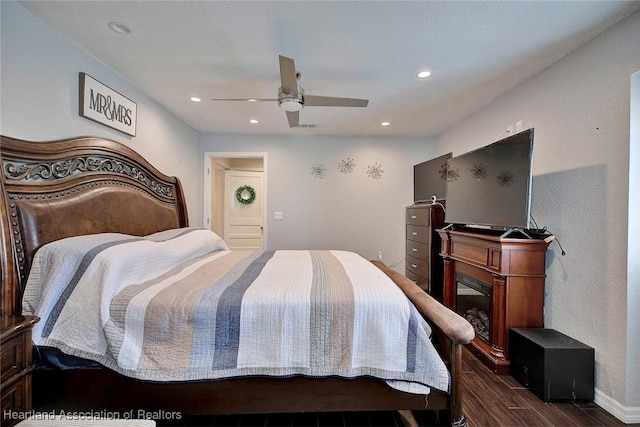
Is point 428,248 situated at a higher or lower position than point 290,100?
lower

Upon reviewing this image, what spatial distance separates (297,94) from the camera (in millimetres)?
1991

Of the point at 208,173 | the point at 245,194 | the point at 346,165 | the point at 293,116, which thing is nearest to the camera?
the point at 293,116

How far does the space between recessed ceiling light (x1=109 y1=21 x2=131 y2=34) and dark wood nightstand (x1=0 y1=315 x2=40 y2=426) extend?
1.71 metres

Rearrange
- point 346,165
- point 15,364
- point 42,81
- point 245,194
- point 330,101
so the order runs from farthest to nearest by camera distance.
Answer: point 245,194 → point 346,165 → point 330,101 → point 42,81 → point 15,364

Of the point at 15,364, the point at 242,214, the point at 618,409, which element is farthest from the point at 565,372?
the point at 242,214

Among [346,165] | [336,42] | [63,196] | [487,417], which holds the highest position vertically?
[336,42]

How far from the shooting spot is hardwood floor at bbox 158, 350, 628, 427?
4.88ft

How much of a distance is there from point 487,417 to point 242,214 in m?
4.95

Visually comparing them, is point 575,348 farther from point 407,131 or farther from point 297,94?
point 407,131

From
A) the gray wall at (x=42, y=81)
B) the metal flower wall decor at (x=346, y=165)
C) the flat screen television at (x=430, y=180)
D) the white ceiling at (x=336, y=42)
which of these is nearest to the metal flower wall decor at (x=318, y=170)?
the metal flower wall decor at (x=346, y=165)

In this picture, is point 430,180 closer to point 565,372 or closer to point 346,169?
point 346,169

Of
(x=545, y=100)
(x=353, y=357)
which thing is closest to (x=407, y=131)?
(x=545, y=100)

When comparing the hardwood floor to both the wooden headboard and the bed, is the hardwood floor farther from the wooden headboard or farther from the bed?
the wooden headboard

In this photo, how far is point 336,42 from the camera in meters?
1.80
